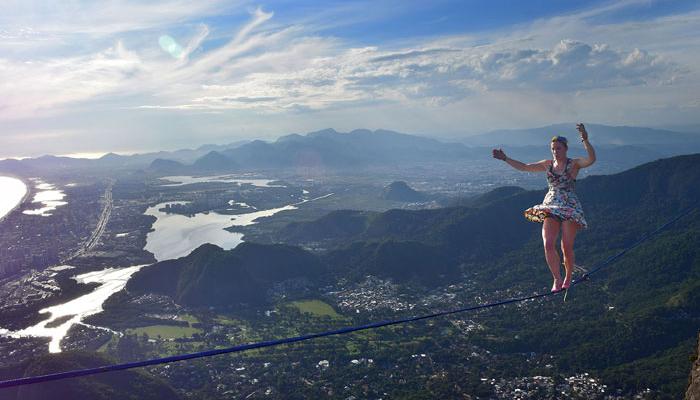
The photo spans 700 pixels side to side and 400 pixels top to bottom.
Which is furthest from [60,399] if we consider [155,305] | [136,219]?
[136,219]

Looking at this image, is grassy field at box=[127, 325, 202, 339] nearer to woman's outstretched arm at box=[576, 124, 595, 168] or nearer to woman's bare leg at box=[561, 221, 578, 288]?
woman's bare leg at box=[561, 221, 578, 288]

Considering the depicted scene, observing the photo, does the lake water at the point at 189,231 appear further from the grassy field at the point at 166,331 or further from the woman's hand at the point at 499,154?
the woman's hand at the point at 499,154

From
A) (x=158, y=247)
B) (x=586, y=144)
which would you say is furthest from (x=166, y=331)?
(x=586, y=144)

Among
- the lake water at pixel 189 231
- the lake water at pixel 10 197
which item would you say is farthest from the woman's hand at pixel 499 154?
the lake water at pixel 10 197

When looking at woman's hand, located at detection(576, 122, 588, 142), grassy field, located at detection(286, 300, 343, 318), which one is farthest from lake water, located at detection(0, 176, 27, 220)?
woman's hand, located at detection(576, 122, 588, 142)

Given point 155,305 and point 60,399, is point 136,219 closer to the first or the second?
point 155,305
